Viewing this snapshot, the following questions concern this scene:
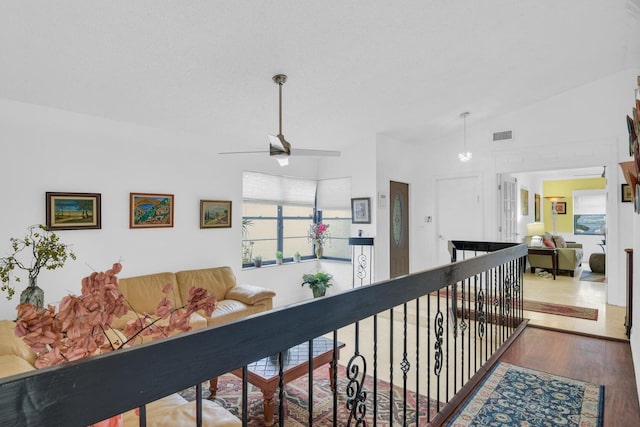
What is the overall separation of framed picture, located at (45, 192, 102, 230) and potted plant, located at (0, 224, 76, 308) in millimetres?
160

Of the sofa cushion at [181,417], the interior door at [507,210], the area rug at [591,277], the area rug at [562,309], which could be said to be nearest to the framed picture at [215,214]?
the sofa cushion at [181,417]

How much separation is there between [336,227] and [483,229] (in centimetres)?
266

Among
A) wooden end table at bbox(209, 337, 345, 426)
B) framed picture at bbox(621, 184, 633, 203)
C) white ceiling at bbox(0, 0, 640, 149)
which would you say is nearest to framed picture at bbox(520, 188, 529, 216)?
framed picture at bbox(621, 184, 633, 203)

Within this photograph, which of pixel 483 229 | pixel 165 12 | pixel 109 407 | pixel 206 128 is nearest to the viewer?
pixel 109 407

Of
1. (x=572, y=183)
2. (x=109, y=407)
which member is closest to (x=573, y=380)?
(x=109, y=407)

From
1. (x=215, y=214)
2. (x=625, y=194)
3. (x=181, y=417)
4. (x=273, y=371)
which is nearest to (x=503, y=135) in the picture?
(x=625, y=194)

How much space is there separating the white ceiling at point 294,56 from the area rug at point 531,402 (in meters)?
2.23

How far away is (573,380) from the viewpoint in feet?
8.30

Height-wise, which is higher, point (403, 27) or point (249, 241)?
point (403, 27)

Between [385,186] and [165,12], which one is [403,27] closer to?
[165,12]

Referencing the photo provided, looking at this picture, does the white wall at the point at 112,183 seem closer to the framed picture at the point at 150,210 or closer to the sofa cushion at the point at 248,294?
the framed picture at the point at 150,210

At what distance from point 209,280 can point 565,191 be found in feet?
35.1

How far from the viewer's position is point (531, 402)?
7.39ft

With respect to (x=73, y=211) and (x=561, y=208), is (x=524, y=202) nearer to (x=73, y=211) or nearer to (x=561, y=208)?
(x=561, y=208)
